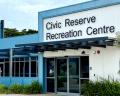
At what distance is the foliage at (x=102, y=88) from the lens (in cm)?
2357

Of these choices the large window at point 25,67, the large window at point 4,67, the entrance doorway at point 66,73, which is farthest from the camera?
the large window at point 4,67

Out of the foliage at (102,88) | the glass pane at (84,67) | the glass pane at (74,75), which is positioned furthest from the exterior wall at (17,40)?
the foliage at (102,88)

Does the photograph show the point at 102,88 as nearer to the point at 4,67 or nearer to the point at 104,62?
the point at 104,62

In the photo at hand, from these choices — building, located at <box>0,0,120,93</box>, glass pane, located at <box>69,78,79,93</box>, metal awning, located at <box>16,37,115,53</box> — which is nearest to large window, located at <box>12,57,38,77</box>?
building, located at <box>0,0,120,93</box>

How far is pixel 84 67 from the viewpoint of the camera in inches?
1086

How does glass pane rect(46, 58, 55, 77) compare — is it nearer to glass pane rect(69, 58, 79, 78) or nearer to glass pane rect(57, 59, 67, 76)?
glass pane rect(57, 59, 67, 76)

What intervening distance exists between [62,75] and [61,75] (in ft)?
0.52

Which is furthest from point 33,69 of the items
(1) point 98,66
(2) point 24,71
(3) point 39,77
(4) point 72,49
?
(1) point 98,66

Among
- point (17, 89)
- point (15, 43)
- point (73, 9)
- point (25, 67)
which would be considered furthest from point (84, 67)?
point (15, 43)

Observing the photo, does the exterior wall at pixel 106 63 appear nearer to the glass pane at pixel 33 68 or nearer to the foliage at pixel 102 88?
the foliage at pixel 102 88

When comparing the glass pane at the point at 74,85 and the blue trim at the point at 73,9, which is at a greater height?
the blue trim at the point at 73,9

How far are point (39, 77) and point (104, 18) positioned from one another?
8001mm

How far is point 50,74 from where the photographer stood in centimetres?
3056

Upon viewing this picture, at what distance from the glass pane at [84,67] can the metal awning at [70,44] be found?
1.23 metres
